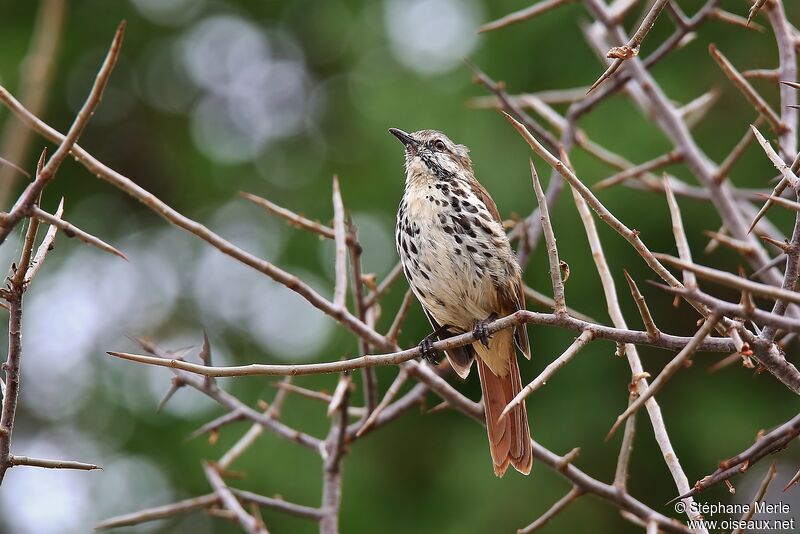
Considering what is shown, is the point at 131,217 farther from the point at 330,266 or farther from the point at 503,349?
the point at 503,349

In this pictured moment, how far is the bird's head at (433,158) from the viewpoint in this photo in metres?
4.54

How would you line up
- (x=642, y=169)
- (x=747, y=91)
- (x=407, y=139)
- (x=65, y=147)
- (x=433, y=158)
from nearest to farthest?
(x=65, y=147), (x=747, y=91), (x=642, y=169), (x=433, y=158), (x=407, y=139)

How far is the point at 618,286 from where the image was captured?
6.80 m

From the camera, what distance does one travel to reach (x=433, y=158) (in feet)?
15.3

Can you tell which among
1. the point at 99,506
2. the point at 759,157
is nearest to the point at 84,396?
the point at 99,506

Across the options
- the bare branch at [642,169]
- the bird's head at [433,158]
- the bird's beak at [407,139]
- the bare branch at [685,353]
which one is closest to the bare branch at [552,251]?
the bare branch at [685,353]

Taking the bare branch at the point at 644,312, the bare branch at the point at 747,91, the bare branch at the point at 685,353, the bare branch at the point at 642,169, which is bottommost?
the bare branch at the point at 685,353

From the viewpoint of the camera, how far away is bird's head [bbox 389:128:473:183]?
454cm

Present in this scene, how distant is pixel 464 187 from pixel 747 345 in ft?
8.38

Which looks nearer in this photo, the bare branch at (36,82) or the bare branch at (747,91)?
the bare branch at (36,82)

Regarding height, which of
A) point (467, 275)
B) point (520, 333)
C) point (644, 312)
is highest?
point (467, 275)

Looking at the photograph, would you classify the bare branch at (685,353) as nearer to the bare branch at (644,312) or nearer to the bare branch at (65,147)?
the bare branch at (644,312)

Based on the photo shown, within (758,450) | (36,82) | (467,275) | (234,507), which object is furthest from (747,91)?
(234,507)

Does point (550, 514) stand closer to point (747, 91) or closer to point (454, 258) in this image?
point (747, 91)
